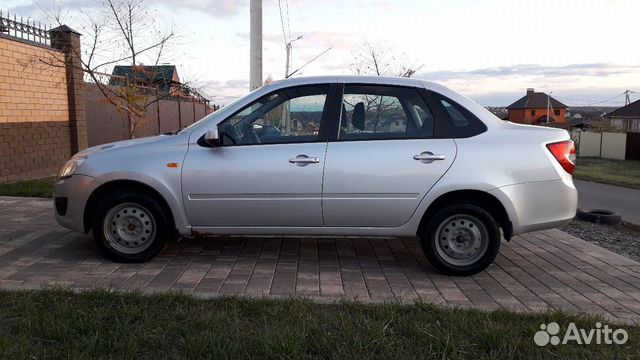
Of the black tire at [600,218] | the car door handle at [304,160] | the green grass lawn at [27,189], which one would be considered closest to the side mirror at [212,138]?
the car door handle at [304,160]

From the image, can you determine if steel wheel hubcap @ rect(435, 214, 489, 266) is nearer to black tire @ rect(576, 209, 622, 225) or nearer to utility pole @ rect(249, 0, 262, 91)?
black tire @ rect(576, 209, 622, 225)

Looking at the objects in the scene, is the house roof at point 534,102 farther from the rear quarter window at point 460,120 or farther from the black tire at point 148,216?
the black tire at point 148,216

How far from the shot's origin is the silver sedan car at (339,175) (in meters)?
4.64

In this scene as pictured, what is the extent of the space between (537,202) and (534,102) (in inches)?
3578

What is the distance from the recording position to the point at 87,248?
5.47m

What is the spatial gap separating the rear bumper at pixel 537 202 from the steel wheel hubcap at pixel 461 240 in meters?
0.31

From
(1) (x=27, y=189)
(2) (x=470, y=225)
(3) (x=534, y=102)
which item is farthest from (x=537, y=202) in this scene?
(3) (x=534, y=102)

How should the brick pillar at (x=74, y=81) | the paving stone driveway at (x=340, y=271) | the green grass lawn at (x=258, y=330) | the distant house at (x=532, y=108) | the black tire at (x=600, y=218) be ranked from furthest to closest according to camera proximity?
the distant house at (x=532, y=108)
the brick pillar at (x=74, y=81)
the black tire at (x=600, y=218)
the paving stone driveway at (x=340, y=271)
the green grass lawn at (x=258, y=330)

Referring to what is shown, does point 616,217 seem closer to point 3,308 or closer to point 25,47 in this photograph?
point 3,308

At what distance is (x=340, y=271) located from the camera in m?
4.87

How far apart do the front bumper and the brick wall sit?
237 inches

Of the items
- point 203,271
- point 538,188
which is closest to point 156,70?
point 203,271

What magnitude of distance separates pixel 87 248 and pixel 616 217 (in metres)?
7.49

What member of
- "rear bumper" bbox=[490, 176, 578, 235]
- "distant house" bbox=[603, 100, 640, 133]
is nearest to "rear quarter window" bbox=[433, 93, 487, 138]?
"rear bumper" bbox=[490, 176, 578, 235]
